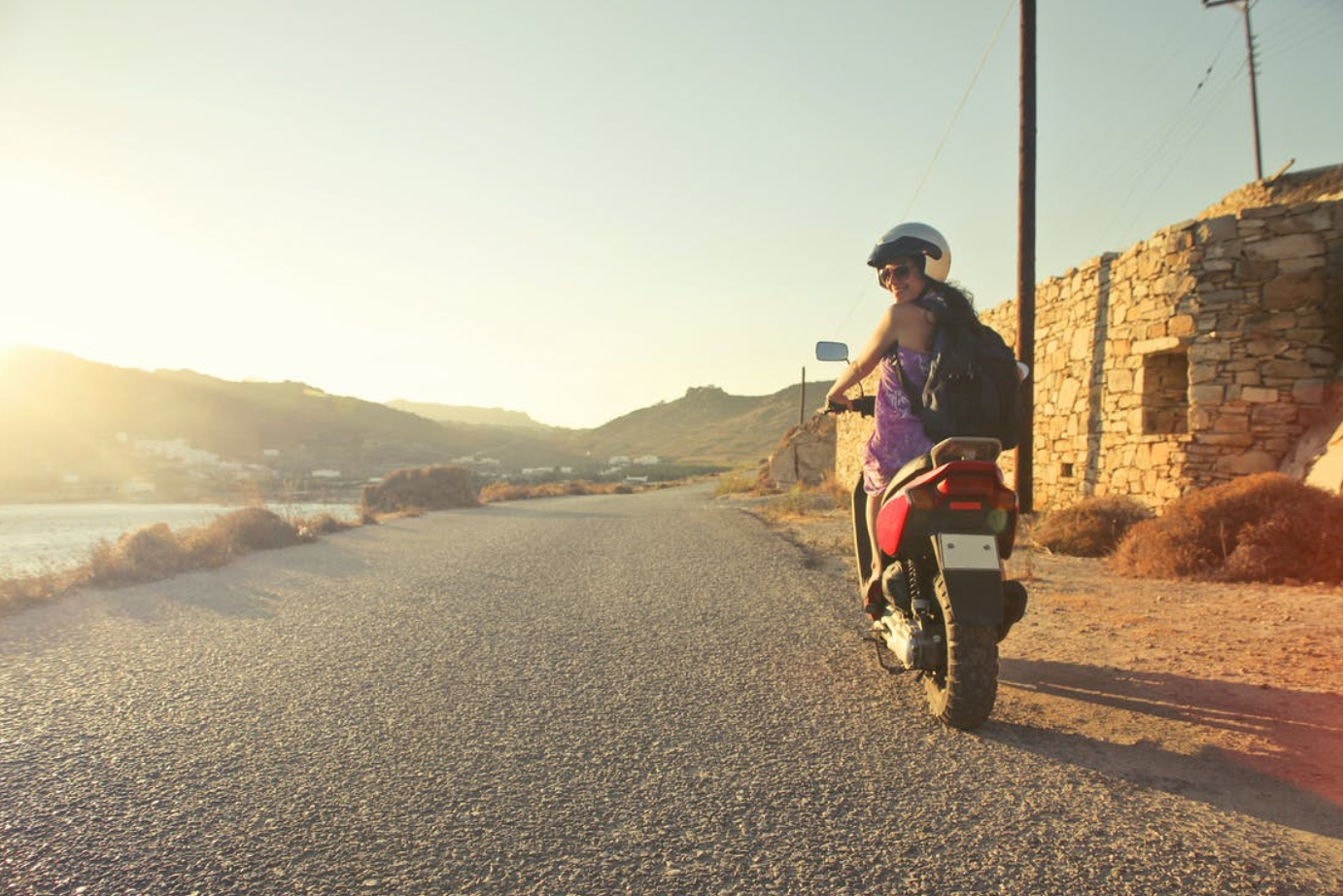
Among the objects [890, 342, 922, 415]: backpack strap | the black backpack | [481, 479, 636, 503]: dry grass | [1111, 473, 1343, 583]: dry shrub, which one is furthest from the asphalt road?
[481, 479, 636, 503]: dry grass

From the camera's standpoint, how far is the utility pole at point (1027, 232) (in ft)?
36.3

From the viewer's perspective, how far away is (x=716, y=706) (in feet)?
11.5

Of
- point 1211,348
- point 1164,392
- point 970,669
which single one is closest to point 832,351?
point 970,669

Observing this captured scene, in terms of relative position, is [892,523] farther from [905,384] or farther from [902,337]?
[902,337]

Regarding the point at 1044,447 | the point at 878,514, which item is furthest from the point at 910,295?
the point at 1044,447

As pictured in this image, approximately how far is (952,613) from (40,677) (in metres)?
4.63

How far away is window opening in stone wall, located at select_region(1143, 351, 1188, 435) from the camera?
936cm

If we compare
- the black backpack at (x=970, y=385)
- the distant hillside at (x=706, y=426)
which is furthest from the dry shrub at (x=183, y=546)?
the distant hillside at (x=706, y=426)

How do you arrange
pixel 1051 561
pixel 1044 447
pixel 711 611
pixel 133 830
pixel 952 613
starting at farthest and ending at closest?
1. pixel 1044 447
2. pixel 1051 561
3. pixel 711 611
4. pixel 952 613
5. pixel 133 830

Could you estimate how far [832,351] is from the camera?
4527 mm

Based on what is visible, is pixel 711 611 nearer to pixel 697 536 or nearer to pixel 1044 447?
pixel 697 536

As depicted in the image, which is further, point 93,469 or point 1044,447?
point 93,469

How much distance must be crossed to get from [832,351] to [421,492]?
683 inches

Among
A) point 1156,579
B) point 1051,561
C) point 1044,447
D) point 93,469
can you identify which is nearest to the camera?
point 1156,579
